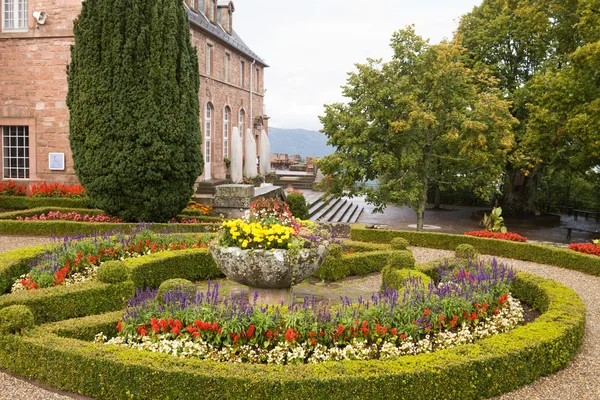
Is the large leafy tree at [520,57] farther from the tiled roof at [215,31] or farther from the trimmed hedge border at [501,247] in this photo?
the tiled roof at [215,31]

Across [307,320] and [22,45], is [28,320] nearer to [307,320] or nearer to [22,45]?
[307,320]

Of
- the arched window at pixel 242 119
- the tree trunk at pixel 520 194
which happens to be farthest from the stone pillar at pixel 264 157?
the tree trunk at pixel 520 194

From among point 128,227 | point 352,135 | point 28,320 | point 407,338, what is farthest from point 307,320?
point 352,135

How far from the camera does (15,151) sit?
890 inches

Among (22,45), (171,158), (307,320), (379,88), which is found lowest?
(307,320)

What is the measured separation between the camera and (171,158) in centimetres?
1658

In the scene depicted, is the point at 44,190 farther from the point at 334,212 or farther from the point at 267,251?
the point at 267,251

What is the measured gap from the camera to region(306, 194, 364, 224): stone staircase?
25.6 m

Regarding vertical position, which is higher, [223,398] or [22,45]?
[22,45]

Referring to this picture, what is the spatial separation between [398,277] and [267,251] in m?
2.73

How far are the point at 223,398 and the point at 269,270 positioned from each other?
8.51ft

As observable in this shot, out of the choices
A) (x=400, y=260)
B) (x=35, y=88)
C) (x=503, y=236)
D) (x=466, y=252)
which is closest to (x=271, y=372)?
(x=400, y=260)

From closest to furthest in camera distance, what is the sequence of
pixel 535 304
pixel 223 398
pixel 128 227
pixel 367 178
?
pixel 223 398 → pixel 535 304 → pixel 128 227 → pixel 367 178

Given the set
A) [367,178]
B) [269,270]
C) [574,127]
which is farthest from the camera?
[367,178]
